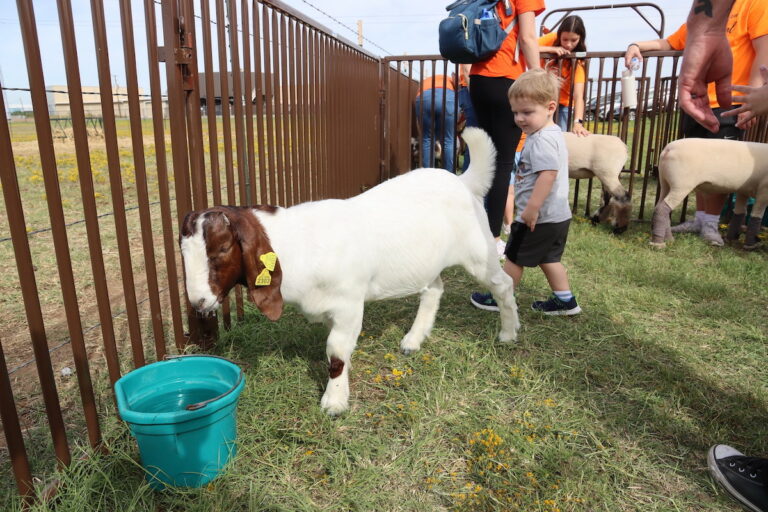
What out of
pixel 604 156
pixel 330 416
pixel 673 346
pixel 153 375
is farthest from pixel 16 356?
pixel 604 156

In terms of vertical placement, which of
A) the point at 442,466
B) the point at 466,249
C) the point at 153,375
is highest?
the point at 466,249

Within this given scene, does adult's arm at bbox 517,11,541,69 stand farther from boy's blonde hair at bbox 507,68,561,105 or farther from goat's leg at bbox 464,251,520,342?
goat's leg at bbox 464,251,520,342

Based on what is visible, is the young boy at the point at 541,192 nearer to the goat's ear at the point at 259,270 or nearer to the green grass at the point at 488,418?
the green grass at the point at 488,418

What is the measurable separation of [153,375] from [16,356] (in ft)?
4.56

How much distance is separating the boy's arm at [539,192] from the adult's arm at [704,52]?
98cm

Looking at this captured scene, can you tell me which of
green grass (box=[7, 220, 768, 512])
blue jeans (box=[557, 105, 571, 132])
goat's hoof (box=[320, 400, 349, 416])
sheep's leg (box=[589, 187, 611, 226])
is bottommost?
green grass (box=[7, 220, 768, 512])

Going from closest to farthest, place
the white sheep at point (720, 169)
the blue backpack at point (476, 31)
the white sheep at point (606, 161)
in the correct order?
the blue backpack at point (476, 31) < the white sheep at point (720, 169) < the white sheep at point (606, 161)

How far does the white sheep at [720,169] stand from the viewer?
16.4 ft

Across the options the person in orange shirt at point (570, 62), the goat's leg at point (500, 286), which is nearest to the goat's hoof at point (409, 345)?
the goat's leg at point (500, 286)

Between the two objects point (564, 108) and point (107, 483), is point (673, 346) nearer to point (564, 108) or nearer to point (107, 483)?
point (107, 483)

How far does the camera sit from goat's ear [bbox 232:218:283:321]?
2027 mm

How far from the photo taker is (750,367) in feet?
9.78

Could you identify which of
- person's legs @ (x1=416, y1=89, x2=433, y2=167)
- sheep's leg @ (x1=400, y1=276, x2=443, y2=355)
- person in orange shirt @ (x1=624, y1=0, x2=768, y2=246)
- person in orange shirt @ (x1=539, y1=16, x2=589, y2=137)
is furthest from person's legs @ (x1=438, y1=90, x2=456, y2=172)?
sheep's leg @ (x1=400, y1=276, x2=443, y2=355)

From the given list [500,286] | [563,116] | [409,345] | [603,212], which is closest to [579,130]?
[563,116]
